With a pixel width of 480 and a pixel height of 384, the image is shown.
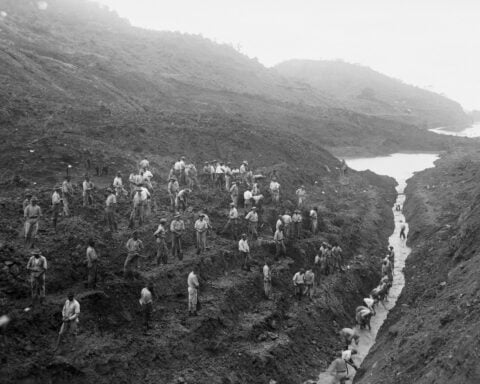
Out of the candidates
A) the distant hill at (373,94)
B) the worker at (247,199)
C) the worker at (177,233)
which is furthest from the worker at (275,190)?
the distant hill at (373,94)

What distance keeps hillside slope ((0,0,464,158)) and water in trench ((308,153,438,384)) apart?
11.9 ft

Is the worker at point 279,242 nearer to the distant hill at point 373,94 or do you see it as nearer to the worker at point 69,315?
the worker at point 69,315

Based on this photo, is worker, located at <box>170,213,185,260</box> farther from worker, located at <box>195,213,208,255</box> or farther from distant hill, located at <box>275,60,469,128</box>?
distant hill, located at <box>275,60,469,128</box>

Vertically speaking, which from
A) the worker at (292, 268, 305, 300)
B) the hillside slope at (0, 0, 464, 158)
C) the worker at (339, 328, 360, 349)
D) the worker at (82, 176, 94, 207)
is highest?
the hillside slope at (0, 0, 464, 158)

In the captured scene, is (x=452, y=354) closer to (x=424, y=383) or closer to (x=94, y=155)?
(x=424, y=383)

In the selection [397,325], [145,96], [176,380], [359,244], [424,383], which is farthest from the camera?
[145,96]

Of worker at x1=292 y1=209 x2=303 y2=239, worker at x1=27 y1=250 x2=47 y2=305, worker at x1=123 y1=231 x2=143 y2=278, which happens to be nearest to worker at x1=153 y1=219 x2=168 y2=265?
worker at x1=123 y1=231 x2=143 y2=278

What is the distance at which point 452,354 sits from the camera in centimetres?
1178

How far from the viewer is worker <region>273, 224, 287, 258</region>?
22.0 meters

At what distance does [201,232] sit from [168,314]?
4.40 m

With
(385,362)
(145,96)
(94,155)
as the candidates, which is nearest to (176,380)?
(385,362)

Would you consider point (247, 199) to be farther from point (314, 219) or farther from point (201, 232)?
point (201, 232)

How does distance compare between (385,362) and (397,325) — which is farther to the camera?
(397,325)

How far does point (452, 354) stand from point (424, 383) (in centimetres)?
105
